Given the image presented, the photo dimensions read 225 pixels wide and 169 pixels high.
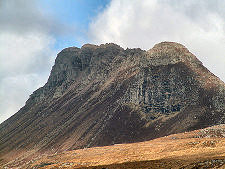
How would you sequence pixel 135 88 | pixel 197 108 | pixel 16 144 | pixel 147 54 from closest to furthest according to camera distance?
pixel 197 108 < pixel 135 88 < pixel 147 54 < pixel 16 144

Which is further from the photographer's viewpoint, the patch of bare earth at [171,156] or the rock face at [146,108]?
the rock face at [146,108]

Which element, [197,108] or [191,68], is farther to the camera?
[191,68]

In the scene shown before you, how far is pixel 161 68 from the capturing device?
551ft

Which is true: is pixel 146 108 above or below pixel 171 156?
above

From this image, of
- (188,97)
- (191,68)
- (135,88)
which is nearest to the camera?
(188,97)

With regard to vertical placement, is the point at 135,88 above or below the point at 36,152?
above

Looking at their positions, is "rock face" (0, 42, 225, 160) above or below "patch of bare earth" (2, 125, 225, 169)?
above

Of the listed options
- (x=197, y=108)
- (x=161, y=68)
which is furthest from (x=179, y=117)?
(x=161, y=68)

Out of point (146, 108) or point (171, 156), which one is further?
point (146, 108)

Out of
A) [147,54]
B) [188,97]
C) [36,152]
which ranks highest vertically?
[147,54]

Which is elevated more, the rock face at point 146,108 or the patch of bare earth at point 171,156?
the rock face at point 146,108

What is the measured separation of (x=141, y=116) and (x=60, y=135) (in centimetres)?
6431

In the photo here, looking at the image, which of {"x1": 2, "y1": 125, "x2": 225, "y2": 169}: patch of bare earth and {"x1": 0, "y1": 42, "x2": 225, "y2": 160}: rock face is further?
{"x1": 0, "y1": 42, "x2": 225, "y2": 160}: rock face

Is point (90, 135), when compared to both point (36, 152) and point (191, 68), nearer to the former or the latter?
point (36, 152)
